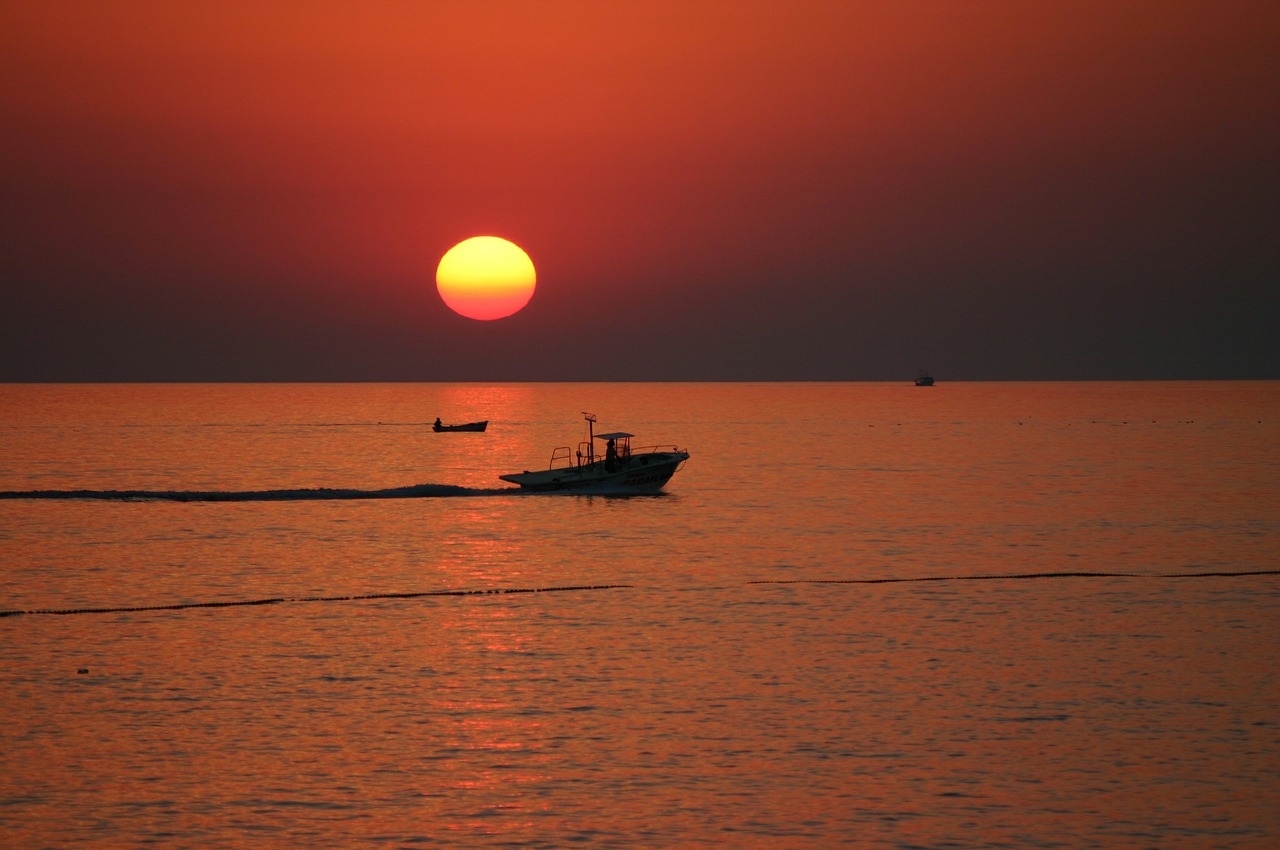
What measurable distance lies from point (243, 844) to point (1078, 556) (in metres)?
48.1

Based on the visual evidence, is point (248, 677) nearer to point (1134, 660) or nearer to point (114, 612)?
point (114, 612)

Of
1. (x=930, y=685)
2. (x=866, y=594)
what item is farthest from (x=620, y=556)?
(x=930, y=685)

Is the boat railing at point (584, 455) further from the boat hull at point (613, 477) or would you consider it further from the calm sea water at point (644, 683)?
the calm sea water at point (644, 683)

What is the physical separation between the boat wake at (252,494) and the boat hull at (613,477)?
5.91 m

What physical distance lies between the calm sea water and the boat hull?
13354mm

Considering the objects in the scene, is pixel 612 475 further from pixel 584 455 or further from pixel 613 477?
pixel 584 455

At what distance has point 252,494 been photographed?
9556 cm

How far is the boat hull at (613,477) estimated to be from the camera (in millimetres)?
94000

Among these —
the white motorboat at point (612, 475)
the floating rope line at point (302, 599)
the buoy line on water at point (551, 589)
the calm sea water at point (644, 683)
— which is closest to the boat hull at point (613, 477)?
the white motorboat at point (612, 475)

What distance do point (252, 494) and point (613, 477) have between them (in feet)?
83.1

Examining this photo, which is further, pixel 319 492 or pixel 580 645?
pixel 319 492

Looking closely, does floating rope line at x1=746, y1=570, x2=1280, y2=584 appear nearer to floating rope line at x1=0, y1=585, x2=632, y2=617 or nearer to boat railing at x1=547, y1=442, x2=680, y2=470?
floating rope line at x1=0, y1=585, x2=632, y2=617

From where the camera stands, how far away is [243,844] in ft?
70.9

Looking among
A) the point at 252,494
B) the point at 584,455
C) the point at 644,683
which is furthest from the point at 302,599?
the point at 584,455
